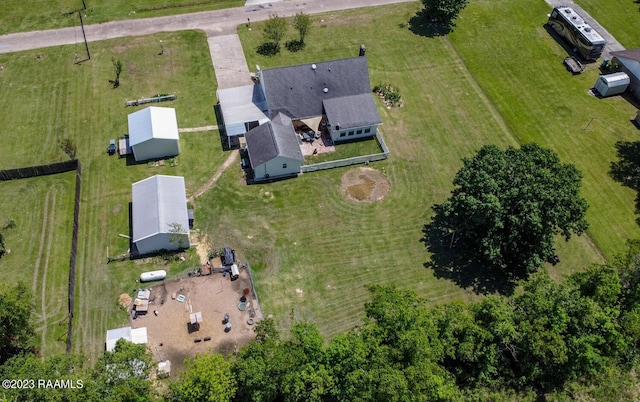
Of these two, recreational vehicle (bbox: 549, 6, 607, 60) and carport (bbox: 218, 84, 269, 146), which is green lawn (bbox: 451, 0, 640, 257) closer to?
recreational vehicle (bbox: 549, 6, 607, 60)

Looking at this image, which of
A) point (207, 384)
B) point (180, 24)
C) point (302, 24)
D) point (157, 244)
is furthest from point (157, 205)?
point (180, 24)

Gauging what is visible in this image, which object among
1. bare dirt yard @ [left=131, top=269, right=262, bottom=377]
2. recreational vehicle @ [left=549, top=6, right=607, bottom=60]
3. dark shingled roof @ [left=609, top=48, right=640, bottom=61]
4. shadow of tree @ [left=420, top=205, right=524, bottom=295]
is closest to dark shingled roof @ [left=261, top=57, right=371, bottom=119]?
shadow of tree @ [left=420, top=205, right=524, bottom=295]

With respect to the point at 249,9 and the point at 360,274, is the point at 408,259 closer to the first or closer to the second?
the point at 360,274

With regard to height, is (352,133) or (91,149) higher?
(352,133)

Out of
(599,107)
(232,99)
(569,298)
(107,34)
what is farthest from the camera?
(107,34)

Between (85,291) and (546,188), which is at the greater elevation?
(546,188)

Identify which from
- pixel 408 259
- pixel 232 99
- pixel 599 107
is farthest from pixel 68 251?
pixel 599 107

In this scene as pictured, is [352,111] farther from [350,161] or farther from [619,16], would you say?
[619,16]

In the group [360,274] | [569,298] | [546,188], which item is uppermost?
[546,188]
